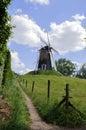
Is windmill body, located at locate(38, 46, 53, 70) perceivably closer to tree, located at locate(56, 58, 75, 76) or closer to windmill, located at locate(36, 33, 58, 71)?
windmill, located at locate(36, 33, 58, 71)

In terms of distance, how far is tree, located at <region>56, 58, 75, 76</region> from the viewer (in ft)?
561

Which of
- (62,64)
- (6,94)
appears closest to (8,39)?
(6,94)

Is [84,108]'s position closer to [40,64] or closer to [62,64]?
[40,64]

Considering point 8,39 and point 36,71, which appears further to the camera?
point 36,71

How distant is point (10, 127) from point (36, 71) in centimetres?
9584

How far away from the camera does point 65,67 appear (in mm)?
171750

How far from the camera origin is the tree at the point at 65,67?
170913 millimetres

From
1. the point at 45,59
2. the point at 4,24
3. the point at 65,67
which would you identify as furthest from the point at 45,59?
the point at 4,24

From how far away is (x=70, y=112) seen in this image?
1805 centimetres

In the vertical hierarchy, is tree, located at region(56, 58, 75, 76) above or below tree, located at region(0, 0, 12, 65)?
above

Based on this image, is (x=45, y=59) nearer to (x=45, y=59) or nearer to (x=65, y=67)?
(x=45, y=59)

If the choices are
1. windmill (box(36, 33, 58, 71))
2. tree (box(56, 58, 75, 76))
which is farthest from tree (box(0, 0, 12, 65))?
tree (box(56, 58, 75, 76))

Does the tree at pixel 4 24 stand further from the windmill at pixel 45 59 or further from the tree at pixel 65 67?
the tree at pixel 65 67

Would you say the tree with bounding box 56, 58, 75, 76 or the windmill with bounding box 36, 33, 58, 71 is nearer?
the windmill with bounding box 36, 33, 58, 71
